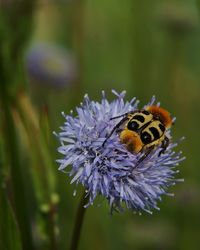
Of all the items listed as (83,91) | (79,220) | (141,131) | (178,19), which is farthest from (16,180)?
(178,19)

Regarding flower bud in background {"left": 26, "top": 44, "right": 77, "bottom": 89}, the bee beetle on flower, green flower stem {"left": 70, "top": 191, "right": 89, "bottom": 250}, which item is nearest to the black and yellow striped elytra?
the bee beetle on flower

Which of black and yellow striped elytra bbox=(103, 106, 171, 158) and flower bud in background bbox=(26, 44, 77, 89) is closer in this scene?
black and yellow striped elytra bbox=(103, 106, 171, 158)

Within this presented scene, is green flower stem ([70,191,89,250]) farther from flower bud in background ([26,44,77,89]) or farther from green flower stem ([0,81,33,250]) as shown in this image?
flower bud in background ([26,44,77,89])

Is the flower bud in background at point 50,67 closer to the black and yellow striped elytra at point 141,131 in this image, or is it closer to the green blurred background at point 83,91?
the green blurred background at point 83,91

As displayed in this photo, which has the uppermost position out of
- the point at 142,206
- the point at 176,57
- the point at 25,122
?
the point at 176,57

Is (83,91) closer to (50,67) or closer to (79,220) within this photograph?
(50,67)

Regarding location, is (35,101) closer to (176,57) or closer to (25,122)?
(176,57)

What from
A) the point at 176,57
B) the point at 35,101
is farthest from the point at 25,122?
the point at 176,57
